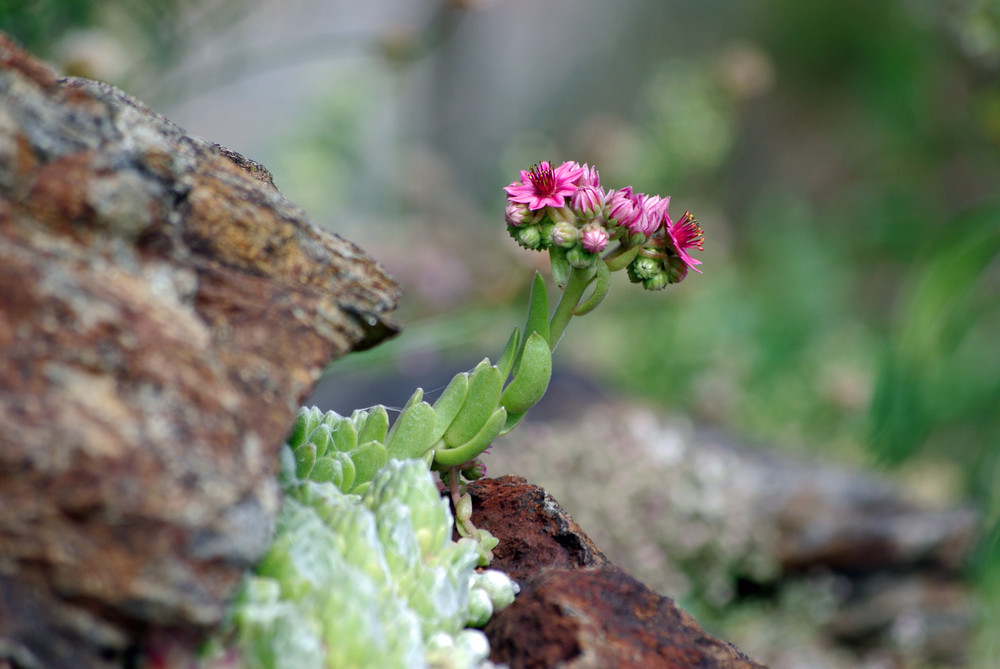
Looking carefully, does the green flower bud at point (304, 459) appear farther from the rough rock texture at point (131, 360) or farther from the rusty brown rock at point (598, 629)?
the rusty brown rock at point (598, 629)

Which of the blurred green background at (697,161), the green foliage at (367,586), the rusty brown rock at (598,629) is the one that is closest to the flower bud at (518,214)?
the green foliage at (367,586)

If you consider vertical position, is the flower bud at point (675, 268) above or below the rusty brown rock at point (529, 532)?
above

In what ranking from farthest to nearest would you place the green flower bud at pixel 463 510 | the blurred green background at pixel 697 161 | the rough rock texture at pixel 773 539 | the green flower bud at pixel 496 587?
the blurred green background at pixel 697 161 → the rough rock texture at pixel 773 539 → the green flower bud at pixel 463 510 → the green flower bud at pixel 496 587

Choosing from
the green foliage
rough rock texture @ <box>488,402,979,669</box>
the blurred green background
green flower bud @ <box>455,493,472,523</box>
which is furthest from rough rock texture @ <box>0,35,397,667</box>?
rough rock texture @ <box>488,402,979,669</box>

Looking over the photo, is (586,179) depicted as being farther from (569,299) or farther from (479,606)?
(479,606)

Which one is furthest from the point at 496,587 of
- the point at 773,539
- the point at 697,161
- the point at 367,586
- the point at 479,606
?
the point at 697,161

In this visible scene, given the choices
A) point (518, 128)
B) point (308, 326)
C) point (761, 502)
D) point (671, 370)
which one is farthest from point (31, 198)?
point (518, 128)
